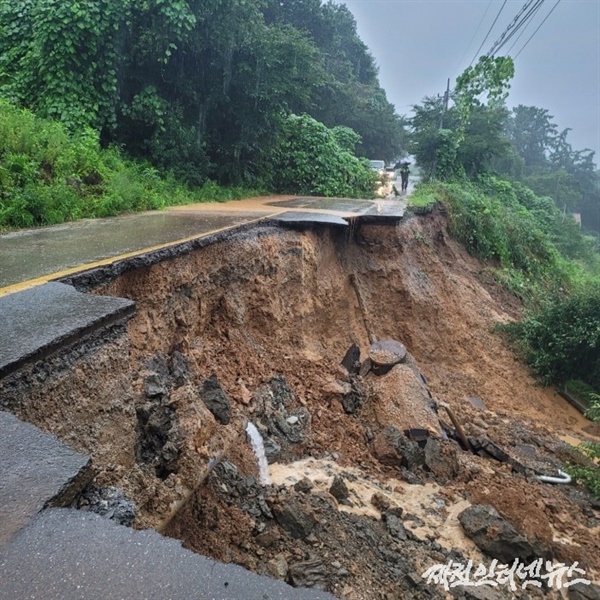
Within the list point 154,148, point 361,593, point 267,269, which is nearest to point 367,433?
point 267,269

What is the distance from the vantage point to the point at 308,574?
2902 millimetres

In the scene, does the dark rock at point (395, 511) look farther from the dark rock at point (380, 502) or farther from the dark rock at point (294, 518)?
the dark rock at point (294, 518)

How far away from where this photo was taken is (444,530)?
4.59m

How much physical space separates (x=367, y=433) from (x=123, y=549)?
471 centimetres

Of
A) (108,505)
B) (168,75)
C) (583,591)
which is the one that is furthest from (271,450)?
(168,75)

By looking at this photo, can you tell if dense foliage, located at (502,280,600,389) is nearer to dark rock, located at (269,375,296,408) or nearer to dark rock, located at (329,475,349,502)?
dark rock, located at (269,375,296,408)

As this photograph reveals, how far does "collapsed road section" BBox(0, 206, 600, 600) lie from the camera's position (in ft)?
8.57

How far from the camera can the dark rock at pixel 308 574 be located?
9.34 ft

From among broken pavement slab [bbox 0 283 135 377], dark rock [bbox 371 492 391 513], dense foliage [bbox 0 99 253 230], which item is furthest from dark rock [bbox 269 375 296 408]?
dense foliage [bbox 0 99 253 230]

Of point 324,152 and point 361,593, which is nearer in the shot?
point 361,593

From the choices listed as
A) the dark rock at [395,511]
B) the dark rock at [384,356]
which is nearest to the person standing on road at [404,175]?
the dark rock at [384,356]

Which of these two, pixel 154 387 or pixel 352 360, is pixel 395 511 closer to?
pixel 154 387

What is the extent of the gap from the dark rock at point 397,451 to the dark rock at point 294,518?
2250 mm

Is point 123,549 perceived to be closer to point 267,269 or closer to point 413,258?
point 267,269
